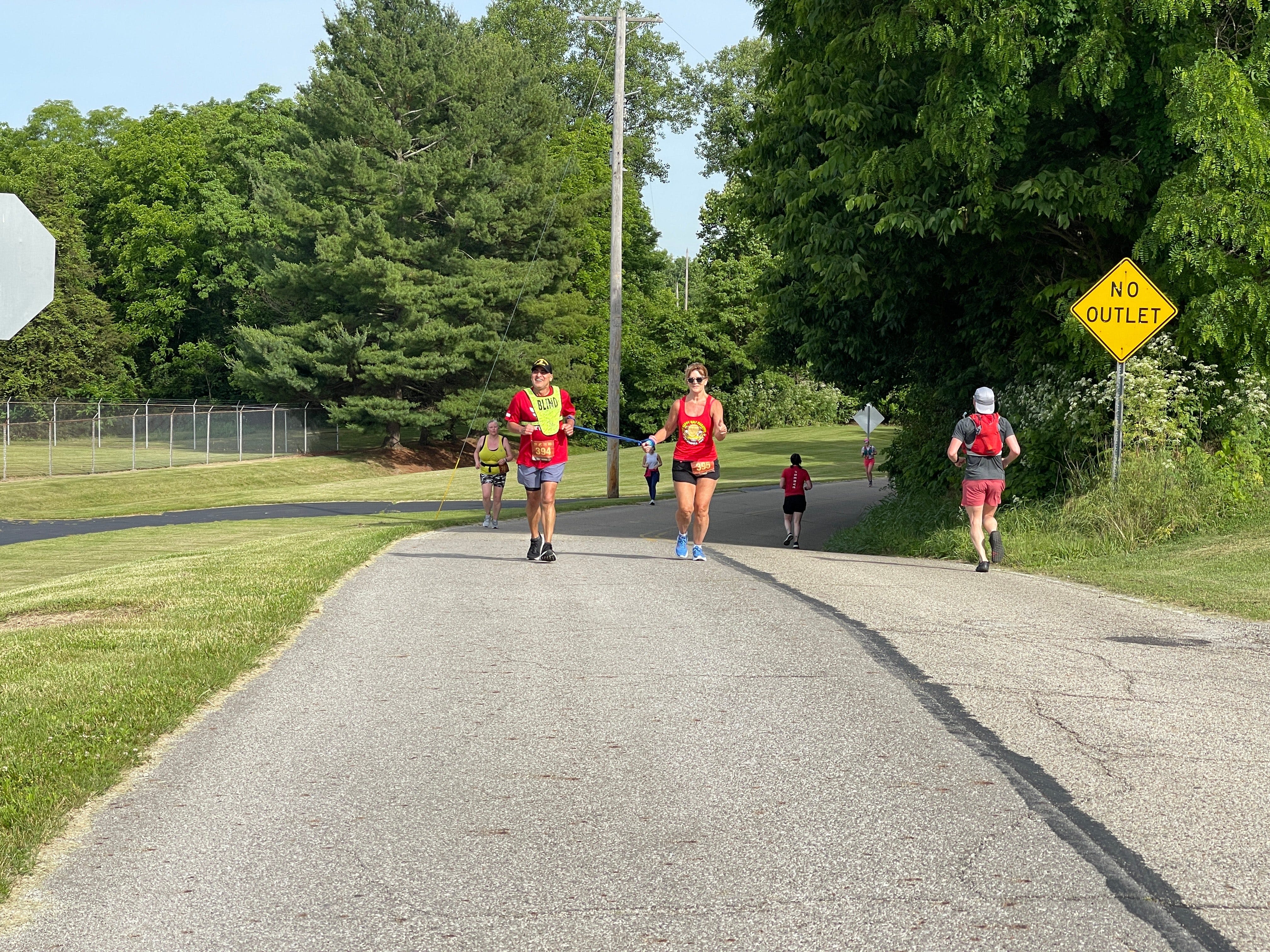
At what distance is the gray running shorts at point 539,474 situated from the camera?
1440 centimetres

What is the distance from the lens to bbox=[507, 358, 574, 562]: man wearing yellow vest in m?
14.3

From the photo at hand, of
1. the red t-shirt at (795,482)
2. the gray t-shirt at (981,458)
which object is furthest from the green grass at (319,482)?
the gray t-shirt at (981,458)

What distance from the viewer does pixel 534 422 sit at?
14.3 m

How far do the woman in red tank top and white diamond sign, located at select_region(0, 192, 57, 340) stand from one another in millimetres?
7823

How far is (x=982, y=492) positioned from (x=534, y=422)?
16.3ft

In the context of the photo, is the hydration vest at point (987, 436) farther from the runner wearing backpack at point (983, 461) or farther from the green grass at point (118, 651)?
the green grass at point (118, 651)

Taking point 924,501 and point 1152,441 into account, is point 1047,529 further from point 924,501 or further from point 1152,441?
point 924,501

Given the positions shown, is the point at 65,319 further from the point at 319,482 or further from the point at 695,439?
the point at 695,439

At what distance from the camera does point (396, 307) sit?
58812 millimetres

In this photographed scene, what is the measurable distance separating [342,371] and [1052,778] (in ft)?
176

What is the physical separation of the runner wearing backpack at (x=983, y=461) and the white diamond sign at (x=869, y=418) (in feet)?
97.6

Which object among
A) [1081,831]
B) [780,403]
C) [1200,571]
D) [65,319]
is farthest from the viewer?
[780,403]

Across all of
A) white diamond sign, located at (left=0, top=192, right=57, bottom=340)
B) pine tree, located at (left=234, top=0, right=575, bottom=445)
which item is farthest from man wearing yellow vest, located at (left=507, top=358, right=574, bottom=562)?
pine tree, located at (left=234, top=0, right=575, bottom=445)

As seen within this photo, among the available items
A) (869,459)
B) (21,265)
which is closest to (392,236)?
(869,459)
